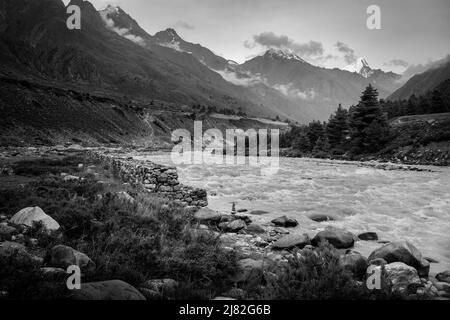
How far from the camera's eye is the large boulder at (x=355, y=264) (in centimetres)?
722

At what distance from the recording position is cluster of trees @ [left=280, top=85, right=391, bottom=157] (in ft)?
166

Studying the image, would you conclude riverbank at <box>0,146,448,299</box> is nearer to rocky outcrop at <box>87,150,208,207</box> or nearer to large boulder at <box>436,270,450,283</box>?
large boulder at <box>436,270,450,283</box>

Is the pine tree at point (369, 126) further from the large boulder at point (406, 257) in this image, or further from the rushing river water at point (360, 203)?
the large boulder at point (406, 257)

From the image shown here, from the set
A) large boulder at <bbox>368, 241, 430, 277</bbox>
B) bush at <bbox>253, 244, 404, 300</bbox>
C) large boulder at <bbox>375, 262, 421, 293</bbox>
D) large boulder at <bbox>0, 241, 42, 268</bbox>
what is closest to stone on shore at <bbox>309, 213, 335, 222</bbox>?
large boulder at <bbox>368, 241, 430, 277</bbox>

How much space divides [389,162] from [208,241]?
40884 mm

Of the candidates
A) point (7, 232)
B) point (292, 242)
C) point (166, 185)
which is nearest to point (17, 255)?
point (7, 232)

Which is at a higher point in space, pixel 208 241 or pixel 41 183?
pixel 41 183

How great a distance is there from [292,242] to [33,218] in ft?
22.9

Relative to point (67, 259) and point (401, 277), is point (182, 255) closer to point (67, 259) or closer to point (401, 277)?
point (67, 259)

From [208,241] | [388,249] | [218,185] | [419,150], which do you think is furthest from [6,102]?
[419,150]

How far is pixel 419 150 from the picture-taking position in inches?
1674

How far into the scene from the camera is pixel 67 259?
605cm

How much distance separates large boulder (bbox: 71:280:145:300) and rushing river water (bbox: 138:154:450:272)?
725 cm
